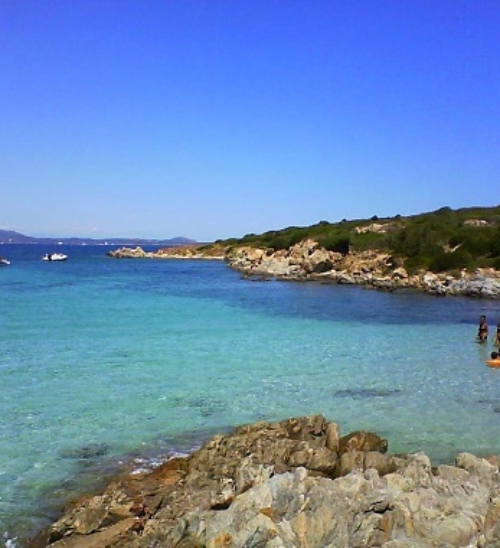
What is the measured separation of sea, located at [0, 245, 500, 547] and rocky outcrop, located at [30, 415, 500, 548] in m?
1.62

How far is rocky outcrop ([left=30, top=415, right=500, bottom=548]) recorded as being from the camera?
8789mm

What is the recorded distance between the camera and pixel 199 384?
2212 centimetres

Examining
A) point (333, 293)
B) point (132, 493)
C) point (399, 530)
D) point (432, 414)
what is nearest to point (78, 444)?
point (132, 493)

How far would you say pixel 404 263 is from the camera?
7112 centimetres

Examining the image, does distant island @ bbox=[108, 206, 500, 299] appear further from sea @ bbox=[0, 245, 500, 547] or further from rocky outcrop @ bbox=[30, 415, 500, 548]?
rocky outcrop @ bbox=[30, 415, 500, 548]

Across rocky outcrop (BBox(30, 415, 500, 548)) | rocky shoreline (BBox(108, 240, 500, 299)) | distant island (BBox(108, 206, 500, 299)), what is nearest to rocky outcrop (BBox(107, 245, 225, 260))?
rocky shoreline (BBox(108, 240, 500, 299))

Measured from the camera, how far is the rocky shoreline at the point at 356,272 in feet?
188

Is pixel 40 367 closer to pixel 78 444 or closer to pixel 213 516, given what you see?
pixel 78 444

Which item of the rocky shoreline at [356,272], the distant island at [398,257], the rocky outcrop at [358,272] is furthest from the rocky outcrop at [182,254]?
the rocky outcrop at [358,272]

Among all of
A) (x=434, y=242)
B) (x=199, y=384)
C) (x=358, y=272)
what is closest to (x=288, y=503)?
(x=199, y=384)

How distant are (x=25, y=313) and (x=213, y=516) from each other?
1367 inches

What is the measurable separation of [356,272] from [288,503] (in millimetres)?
64689

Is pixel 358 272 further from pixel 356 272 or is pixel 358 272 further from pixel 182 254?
pixel 182 254

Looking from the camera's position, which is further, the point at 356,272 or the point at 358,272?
the point at 356,272
